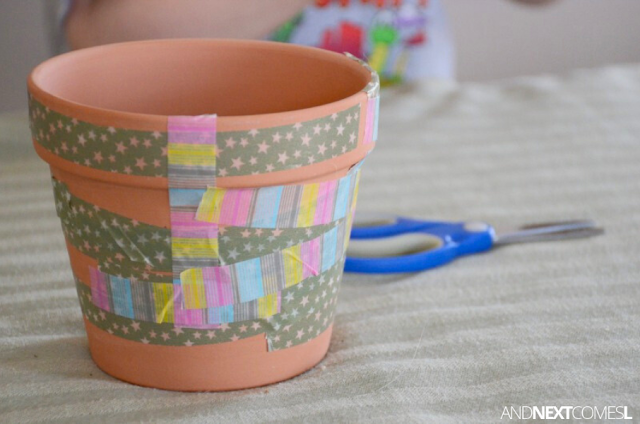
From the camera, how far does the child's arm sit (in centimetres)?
79

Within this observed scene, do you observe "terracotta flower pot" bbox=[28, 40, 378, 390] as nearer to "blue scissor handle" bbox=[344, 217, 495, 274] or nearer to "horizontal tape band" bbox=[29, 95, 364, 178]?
"horizontal tape band" bbox=[29, 95, 364, 178]

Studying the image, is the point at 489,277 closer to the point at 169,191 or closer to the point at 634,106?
the point at 169,191

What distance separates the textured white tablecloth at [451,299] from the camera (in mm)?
405

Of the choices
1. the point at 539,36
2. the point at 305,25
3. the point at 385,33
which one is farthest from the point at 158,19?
the point at 539,36

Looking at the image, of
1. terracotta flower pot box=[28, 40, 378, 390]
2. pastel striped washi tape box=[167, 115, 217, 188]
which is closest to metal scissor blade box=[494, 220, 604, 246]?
terracotta flower pot box=[28, 40, 378, 390]

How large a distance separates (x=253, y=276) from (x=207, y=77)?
162 millimetres

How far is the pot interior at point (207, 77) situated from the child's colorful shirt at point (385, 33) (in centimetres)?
56

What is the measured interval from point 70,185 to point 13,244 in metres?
0.25

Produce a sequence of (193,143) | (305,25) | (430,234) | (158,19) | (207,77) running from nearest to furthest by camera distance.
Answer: (193,143) < (207,77) < (430,234) < (158,19) < (305,25)

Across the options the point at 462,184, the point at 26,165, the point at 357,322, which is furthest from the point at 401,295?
the point at 26,165

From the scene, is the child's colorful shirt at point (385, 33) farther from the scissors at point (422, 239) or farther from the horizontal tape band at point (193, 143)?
the horizontal tape band at point (193, 143)

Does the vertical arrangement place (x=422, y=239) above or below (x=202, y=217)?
below

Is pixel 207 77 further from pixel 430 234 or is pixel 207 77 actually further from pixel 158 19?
pixel 158 19

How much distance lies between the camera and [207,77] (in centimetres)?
49
